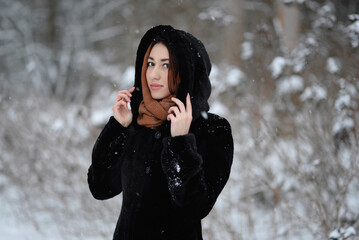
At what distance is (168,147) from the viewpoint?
1.53 meters

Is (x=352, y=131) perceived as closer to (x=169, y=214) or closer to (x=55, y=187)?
(x=169, y=214)

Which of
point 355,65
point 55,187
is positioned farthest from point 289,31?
point 55,187

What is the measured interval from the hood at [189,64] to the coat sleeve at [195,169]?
143 millimetres

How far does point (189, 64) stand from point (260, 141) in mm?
1769

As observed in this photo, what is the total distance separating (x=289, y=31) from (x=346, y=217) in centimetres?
369

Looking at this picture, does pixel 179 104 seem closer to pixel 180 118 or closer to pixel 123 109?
pixel 180 118

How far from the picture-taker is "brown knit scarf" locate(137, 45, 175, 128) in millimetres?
1634

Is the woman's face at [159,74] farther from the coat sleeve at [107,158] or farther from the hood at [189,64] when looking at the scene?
the coat sleeve at [107,158]

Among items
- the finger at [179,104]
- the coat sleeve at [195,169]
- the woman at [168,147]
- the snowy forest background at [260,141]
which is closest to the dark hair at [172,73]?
the woman at [168,147]

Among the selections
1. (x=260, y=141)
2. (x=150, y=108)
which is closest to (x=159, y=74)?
(x=150, y=108)

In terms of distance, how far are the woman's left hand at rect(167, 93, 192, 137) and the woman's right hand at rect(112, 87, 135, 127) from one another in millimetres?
300

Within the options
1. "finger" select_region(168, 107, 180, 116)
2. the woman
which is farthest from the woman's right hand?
"finger" select_region(168, 107, 180, 116)

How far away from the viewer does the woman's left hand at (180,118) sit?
151 centimetres

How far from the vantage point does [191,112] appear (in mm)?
1549
